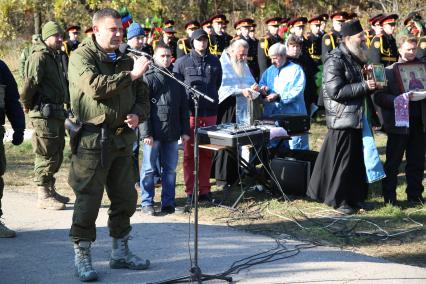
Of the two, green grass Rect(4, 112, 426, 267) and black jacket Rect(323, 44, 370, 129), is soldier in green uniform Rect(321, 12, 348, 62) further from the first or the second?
black jacket Rect(323, 44, 370, 129)

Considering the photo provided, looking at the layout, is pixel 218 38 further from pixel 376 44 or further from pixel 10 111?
pixel 10 111

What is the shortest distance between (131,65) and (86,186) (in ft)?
3.25

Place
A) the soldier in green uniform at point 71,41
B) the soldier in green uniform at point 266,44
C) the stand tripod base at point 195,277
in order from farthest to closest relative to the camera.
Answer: the soldier in green uniform at point 71,41 → the soldier in green uniform at point 266,44 → the stand tripod base at point 195,277

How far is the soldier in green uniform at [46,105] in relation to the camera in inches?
312

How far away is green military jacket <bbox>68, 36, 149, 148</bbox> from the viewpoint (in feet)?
17.2

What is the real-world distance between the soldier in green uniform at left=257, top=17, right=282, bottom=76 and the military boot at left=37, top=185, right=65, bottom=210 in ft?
19.7

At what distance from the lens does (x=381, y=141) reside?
39.7 feet

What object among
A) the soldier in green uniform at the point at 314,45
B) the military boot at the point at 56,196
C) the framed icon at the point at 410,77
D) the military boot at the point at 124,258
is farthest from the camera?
the soldier in green uniform at the point at 314,45

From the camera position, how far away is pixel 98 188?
5.56 metres

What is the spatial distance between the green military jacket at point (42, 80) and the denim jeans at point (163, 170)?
1.08 meters

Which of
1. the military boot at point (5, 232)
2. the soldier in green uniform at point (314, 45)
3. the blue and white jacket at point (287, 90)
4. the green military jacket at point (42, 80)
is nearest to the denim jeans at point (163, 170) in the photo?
the green military jacket at point (42, 80)

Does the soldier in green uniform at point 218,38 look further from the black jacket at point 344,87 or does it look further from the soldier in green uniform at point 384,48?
the black jacket at point 344,87

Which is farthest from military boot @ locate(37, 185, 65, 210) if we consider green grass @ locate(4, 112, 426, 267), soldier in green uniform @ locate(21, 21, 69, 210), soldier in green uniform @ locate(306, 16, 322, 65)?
soldier in green uniform @ locate(306, 16, 322, 65)

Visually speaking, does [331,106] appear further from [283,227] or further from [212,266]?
[212,266]
